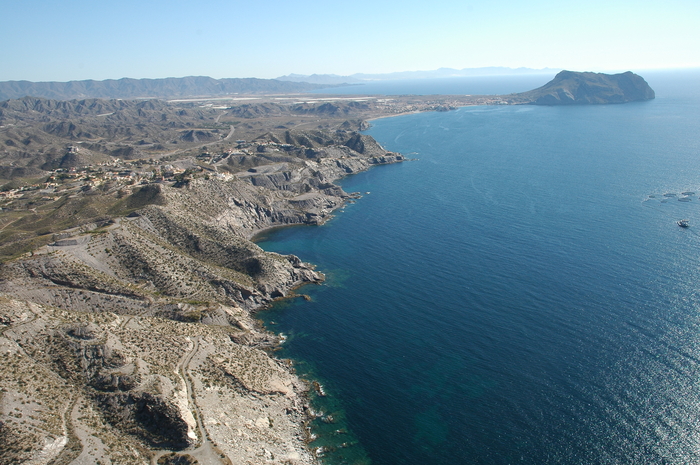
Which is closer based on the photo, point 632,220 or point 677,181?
point 632,220

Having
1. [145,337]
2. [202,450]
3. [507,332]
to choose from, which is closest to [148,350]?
[145,337]

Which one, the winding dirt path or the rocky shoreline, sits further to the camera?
the rocky shoreline

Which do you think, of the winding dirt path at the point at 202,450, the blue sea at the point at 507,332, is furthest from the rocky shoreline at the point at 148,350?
the blue sea at the point at 507,332

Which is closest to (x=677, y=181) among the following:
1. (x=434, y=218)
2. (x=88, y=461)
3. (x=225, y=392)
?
(x=434, y=218)

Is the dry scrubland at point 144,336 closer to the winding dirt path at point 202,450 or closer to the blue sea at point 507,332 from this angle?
the winding dirt path at point 202,450

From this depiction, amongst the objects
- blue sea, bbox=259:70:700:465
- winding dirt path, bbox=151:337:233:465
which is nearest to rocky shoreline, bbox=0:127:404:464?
winding dirt path, bbox=151:337:233:465

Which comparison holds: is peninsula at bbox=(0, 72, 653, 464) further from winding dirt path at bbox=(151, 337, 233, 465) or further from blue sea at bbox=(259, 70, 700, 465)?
blue sea at bbox=(259, 70, 700, 465)

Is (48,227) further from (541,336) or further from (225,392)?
(541,336)
